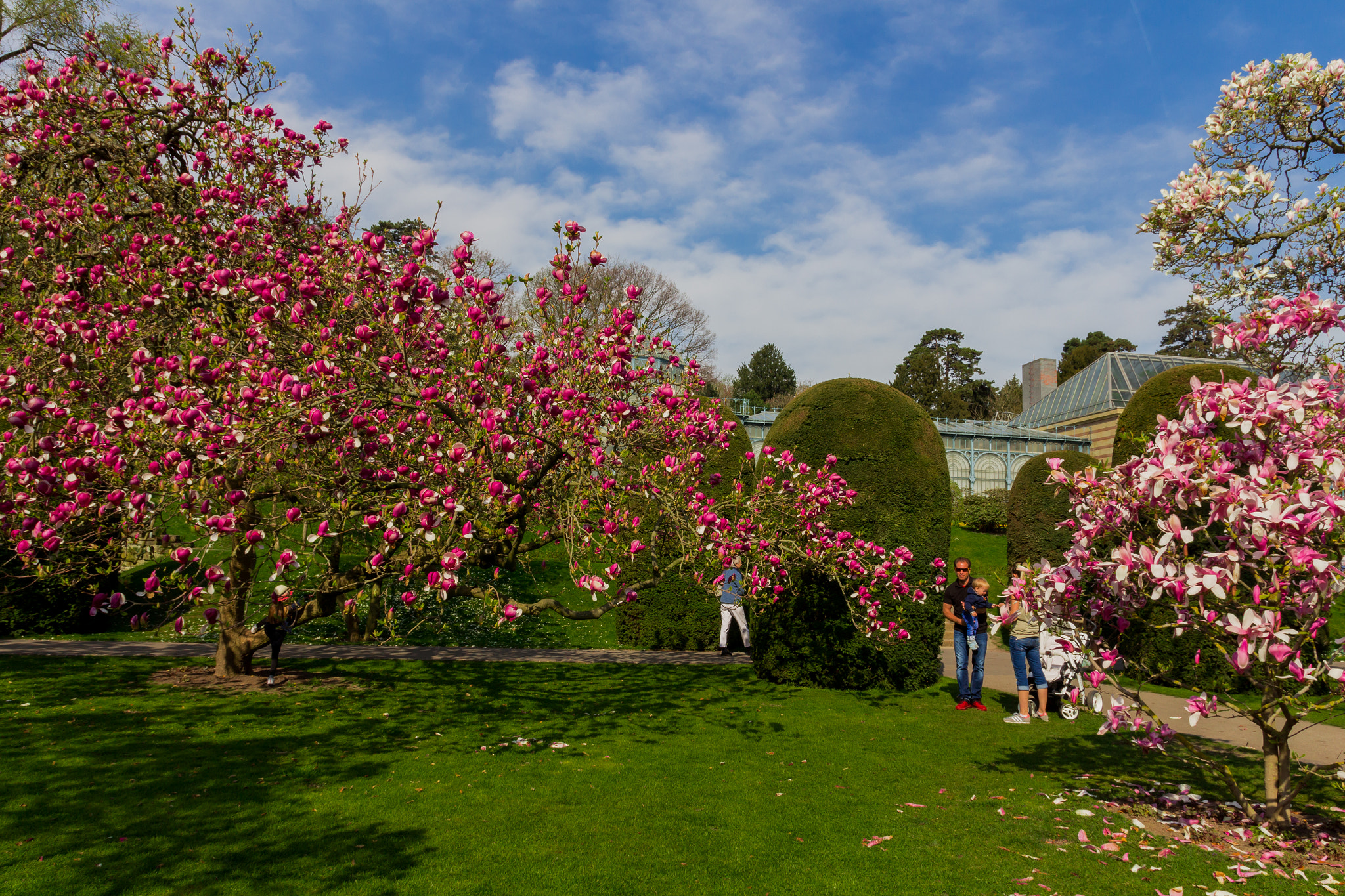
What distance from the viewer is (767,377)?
6394 cm

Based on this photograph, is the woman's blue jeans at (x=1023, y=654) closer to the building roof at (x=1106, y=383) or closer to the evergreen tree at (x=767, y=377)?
the building roof at (x=1106, y=383)

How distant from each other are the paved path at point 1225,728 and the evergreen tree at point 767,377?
5290cm

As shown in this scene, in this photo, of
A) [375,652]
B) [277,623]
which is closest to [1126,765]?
[277,623]

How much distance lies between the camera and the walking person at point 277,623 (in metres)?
8.35

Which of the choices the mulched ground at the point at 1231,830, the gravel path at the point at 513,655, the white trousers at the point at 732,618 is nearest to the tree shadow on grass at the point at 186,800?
the gravel path at the point at 513,655

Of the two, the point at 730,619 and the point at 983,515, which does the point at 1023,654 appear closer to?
the point at 730,619

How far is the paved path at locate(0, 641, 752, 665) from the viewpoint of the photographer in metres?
10.9

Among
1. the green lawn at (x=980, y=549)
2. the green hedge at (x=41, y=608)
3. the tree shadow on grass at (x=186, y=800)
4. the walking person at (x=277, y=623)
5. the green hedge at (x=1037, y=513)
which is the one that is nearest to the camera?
the tree shadow on grass at (x=186, y=800)

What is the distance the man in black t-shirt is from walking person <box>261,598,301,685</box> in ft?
25.6

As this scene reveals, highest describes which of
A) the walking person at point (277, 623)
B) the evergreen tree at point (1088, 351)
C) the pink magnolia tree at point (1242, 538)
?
the evergreen tree at point (1088, 351)

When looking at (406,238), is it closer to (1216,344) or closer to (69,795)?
(69,795)

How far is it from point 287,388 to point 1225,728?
419 inches

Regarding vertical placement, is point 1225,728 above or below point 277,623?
below

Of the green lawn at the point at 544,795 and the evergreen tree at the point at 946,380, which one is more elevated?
the evergreen tree at the point at 946,380
